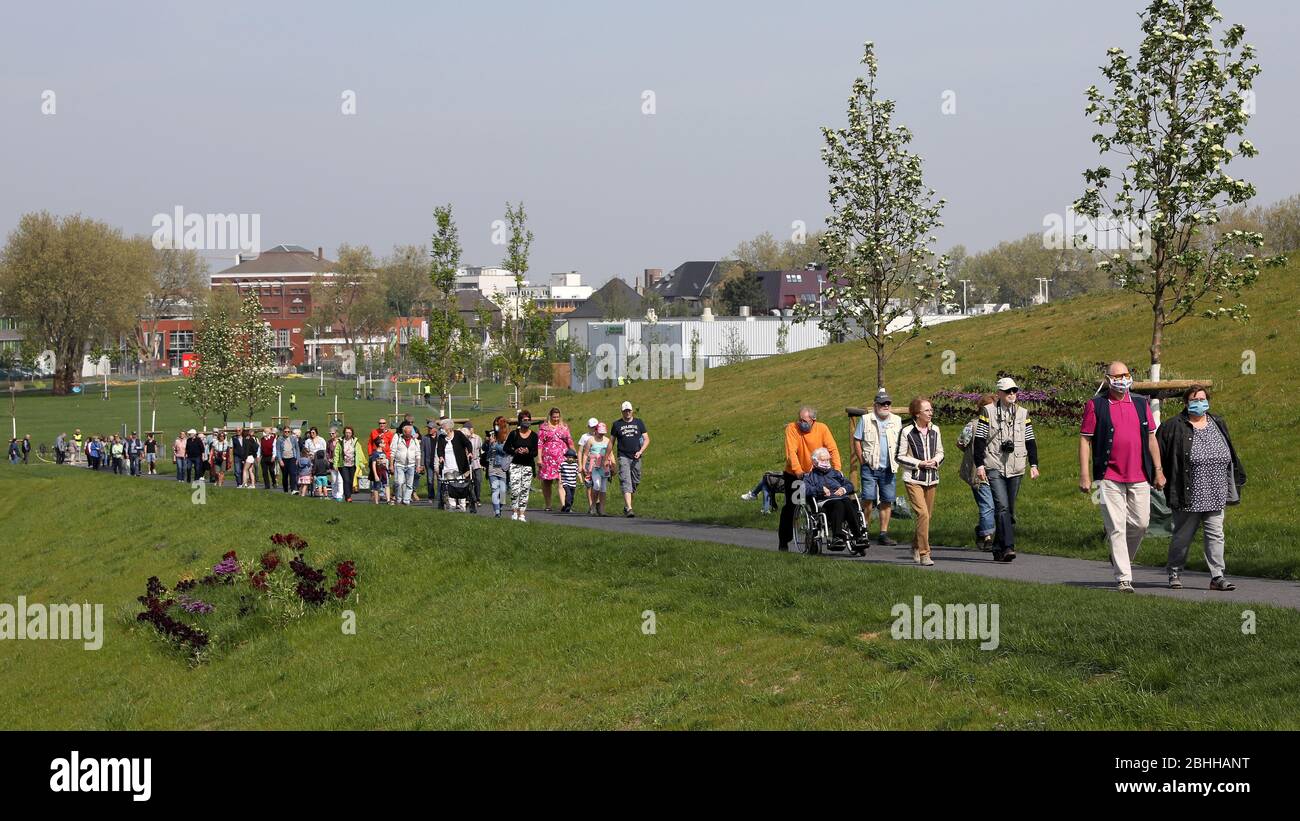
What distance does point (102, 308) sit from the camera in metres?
127

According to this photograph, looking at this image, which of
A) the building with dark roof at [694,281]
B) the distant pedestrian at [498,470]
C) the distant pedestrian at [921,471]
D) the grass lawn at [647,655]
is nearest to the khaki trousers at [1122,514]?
the grass lawn at [647,655]

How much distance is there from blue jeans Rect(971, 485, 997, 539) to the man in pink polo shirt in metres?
3.39

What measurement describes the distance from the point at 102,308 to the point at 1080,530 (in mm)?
121421

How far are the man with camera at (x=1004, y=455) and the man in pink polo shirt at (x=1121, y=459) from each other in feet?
9.62

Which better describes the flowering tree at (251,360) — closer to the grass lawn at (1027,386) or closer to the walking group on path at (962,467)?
the grass lawn at (1027,386)

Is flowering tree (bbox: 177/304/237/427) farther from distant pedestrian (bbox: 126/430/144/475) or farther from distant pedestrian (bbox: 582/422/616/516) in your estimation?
distant pedestrian (bbox: 582/422/616/516)

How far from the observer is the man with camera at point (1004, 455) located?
16203 millimetres

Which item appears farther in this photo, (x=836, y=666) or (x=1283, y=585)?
(x=1283, y=585)

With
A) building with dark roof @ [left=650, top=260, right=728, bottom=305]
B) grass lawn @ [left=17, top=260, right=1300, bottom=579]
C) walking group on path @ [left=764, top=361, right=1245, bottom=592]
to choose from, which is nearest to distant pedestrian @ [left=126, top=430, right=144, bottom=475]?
grass lawn @ [left=17, top=260, right=1300, bottom=579]

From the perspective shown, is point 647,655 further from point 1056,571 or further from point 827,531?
point 1056,571

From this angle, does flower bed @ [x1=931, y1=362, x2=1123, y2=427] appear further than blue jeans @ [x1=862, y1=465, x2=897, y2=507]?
Yes

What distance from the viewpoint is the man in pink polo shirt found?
1301cm
